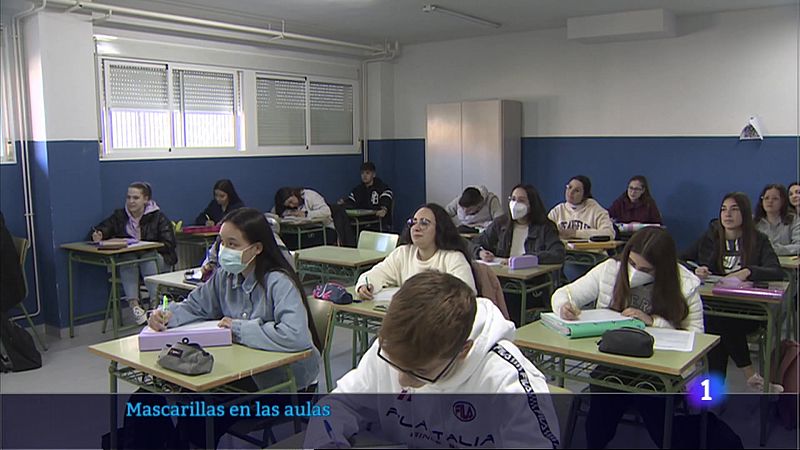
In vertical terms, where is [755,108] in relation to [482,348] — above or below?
above

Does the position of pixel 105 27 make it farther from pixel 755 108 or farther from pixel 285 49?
pixel 755 108

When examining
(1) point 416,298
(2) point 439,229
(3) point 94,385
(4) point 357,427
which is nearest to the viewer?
(1) point 416,298

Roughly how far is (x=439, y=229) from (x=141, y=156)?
3693 mm

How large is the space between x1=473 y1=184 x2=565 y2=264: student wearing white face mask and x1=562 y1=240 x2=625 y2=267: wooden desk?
39 centimetres

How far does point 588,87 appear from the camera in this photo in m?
7.06

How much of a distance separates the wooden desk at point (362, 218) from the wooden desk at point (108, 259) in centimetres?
266

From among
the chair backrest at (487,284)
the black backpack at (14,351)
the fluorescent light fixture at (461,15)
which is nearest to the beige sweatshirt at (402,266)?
the chair backrest at (487,284)

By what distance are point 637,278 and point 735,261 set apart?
59.2 inches

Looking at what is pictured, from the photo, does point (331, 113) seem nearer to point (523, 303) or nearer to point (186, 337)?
point (523, 303)

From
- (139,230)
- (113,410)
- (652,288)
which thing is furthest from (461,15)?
(113,410)

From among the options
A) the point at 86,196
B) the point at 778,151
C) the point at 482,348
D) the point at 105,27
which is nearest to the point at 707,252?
the point at 778,151

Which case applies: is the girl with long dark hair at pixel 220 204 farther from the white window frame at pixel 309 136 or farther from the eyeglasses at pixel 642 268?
the eyeglasses at pixel 642 268

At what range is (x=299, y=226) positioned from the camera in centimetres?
683

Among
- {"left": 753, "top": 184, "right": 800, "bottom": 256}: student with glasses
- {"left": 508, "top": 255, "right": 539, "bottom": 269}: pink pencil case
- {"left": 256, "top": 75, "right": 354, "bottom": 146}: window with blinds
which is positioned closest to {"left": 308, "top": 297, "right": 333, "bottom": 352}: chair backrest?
{"left": 508, "top": 255, "right": 539, "bottom": 269}: pink pencil case
